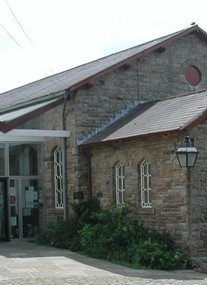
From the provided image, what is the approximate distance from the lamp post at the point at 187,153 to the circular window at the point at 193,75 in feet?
23.9

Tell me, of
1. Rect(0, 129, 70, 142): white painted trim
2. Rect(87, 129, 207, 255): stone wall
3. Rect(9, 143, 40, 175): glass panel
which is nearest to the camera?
Rect(87, 129, 207, 255): stone wall

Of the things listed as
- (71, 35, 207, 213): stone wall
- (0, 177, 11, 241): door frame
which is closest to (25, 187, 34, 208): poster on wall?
(0, 177, 11, 241): door frame

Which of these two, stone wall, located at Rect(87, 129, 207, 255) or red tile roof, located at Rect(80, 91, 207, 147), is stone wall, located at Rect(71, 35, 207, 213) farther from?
stone wall, located at Rect(87, 129, 207, 255)

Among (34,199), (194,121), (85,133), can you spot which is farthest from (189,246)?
(34,199)

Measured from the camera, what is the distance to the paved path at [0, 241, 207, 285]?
11.7m

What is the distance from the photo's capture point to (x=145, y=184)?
621 inches

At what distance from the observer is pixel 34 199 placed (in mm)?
19656

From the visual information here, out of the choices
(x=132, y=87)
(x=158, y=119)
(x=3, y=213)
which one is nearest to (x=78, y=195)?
(x=3, y=213)

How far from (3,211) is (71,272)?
6694 mm

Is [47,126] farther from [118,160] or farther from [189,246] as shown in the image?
[189,246]

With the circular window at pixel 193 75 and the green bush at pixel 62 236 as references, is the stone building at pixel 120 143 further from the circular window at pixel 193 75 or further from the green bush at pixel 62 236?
the green bush at pixel 62 236

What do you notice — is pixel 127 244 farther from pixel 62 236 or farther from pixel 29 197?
pixel 29 197

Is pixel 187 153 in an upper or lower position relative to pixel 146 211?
upper

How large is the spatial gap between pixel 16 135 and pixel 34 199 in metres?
3.24
